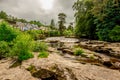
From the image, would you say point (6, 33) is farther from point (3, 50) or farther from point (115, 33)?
point (115, 33)

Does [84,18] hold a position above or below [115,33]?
above

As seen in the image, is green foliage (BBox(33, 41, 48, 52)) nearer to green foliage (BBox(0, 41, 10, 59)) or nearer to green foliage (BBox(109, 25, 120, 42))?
green foliage (BBox(0, 41, 10, 59))

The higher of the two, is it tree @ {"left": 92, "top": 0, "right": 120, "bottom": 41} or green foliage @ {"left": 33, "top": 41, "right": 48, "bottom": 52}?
tree @ {"left": 92, "top": 0, "right": 120, "bottom": 41}

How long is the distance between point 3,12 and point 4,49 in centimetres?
15193

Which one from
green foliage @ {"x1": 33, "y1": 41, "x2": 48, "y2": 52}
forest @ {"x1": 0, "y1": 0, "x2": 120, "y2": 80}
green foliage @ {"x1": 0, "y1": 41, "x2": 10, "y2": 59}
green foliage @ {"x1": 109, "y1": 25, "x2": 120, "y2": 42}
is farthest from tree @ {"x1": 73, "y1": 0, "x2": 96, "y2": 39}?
green foliage @ {"x1": 0, "y1": 41, "x2": 10, "y2": 59}

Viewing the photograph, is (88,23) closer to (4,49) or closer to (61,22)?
(4,49)

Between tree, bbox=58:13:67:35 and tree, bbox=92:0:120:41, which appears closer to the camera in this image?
tree, bbox=92:0:120:41

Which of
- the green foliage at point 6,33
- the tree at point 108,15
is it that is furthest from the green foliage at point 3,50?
the tree at point 108,15

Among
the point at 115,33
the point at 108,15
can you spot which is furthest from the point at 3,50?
the point at 108,15

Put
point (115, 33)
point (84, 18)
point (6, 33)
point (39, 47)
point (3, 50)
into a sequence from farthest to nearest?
point (84, 18)
point (115, 33)
point (6, 33)
point (39, 47)
point (3, 50)

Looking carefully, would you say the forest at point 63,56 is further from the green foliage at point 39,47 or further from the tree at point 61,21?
the tree at point 61,21

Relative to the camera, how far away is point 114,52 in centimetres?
2103

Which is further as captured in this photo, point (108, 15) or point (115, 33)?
point (108, 15)

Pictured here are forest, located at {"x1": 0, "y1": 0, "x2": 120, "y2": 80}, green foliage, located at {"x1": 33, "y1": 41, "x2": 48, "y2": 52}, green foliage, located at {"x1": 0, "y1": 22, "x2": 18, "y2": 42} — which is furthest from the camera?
green foliage, located at {"x1": 0, "y1": 22, "x2": 18, "y2": 42}
